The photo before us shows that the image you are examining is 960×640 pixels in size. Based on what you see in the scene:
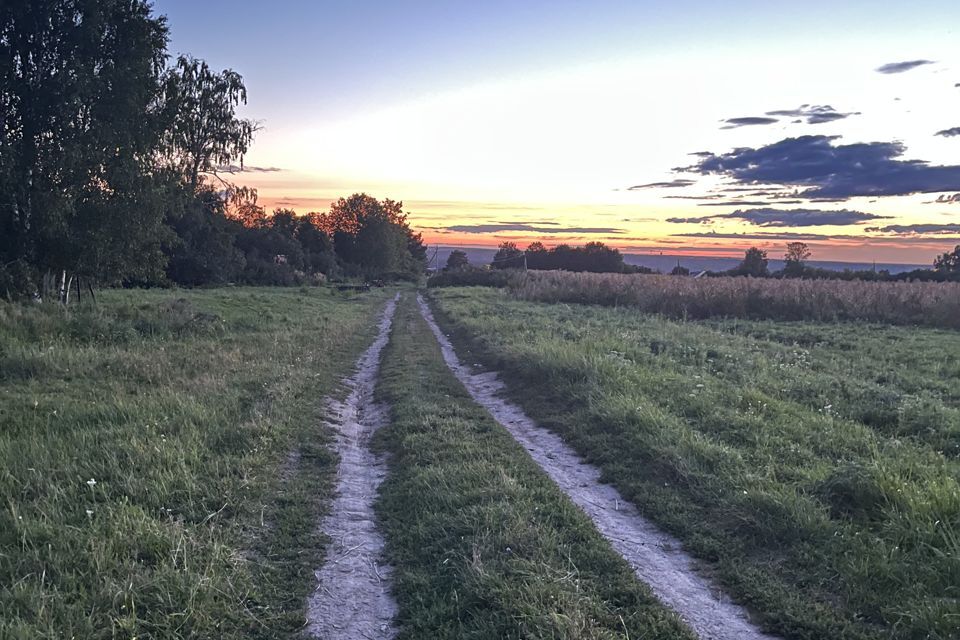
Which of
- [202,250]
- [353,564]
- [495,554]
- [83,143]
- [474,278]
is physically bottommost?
[353,564]

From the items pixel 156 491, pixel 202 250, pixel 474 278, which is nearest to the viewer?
pixel 156 491

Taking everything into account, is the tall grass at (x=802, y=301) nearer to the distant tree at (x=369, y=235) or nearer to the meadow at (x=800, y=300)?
the meadow at (x=800, y=300)

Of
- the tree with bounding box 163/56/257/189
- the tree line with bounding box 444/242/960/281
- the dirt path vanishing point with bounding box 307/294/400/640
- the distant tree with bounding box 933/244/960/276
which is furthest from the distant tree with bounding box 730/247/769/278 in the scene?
the dirt path vanishing point with bounding box 307/294/400/640

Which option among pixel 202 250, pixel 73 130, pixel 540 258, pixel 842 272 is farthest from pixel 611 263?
pixel 73 130

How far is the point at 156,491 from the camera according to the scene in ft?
19.3

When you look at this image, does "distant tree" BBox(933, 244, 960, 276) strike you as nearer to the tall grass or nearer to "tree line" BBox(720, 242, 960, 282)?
"tree line" BBox(720, 242, 960, 282)

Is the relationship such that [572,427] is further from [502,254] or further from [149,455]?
[502,254]

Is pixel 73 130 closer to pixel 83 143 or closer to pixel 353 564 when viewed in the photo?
pixel 83 143

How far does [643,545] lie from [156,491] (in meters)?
4.48

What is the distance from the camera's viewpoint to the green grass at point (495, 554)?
4.05 meters

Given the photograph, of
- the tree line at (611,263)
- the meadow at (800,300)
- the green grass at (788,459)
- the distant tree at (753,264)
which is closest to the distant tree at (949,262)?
the tree line at (611,263)

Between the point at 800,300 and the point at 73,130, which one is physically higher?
the point at 73,130

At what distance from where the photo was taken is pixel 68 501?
5.57 meters

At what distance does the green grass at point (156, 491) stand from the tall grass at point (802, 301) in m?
20.0
